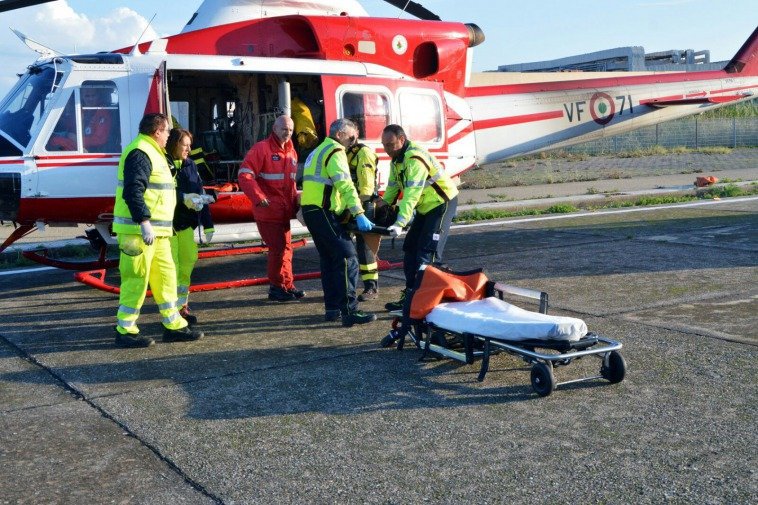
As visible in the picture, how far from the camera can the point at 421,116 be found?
11.3 metres

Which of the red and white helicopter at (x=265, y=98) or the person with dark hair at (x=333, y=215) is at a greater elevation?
the red and white helicopter at (x=265, y=98)

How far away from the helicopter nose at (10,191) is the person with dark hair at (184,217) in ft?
7.15

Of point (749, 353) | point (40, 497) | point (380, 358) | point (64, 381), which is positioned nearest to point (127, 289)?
point (64, 381)

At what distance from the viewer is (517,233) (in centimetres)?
1338

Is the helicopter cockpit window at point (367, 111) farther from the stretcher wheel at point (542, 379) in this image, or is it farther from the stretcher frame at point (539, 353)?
the stretcher wheel at point (542, 379)

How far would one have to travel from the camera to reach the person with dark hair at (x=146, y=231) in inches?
263

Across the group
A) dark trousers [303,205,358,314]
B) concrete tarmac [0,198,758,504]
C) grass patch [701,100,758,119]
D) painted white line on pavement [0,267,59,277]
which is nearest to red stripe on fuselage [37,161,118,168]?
concrete tarmac [0,198,758,504]

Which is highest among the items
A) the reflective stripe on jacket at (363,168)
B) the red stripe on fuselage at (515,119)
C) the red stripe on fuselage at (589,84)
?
the red stripe on fuselage at (589,84)

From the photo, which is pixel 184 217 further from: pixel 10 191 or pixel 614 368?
pixel 614 368

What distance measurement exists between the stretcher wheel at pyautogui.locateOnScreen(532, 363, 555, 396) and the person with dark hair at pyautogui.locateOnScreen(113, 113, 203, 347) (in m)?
3.10

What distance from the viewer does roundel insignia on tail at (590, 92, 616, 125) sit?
1488 centimetres

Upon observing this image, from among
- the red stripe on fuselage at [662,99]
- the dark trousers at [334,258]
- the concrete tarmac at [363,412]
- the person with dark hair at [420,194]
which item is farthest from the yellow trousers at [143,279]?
the red stripe on fuselage at [662,99]

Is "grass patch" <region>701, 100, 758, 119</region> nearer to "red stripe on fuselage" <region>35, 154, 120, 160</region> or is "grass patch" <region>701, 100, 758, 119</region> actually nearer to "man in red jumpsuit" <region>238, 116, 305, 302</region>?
"man in red jumpsuit" <region>238, 116, 305, 302</region>

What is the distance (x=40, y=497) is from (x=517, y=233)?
10.3m
